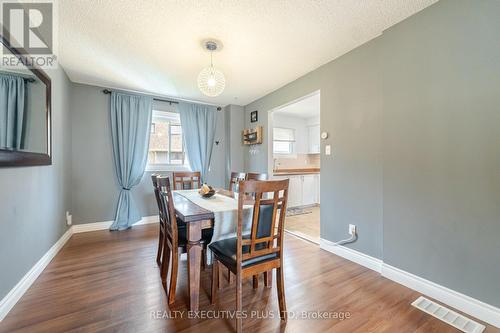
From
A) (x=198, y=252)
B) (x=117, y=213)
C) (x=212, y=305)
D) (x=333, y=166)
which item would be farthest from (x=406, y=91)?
(x=117, y=213)

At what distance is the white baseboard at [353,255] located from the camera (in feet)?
6.99

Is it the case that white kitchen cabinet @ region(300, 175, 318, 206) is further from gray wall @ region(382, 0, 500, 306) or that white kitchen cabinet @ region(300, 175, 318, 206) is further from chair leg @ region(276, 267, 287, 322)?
chair leg @ region(276, 267, 287, 322)

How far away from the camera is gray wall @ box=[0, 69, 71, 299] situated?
154cm

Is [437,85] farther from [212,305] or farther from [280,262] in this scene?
[212,305]

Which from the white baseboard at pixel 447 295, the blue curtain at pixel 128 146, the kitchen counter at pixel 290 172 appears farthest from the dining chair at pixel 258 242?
the kitchen counter at pixel 290 172

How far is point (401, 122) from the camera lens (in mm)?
1913

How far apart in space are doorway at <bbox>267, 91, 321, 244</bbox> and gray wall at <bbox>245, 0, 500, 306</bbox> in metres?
1.71

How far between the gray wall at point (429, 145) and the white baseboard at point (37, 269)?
3.05 metres

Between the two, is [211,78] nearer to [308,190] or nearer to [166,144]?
[166,144]

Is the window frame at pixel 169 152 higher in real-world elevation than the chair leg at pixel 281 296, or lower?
higher

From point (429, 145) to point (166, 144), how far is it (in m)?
3.95

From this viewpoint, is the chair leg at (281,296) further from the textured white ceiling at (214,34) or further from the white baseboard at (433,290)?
the textured white ceiling at (214,34)

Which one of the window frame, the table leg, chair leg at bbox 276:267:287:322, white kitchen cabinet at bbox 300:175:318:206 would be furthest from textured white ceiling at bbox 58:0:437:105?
white kitchen cabinet at bbox 300:175:318:206

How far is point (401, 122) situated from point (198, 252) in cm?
212
